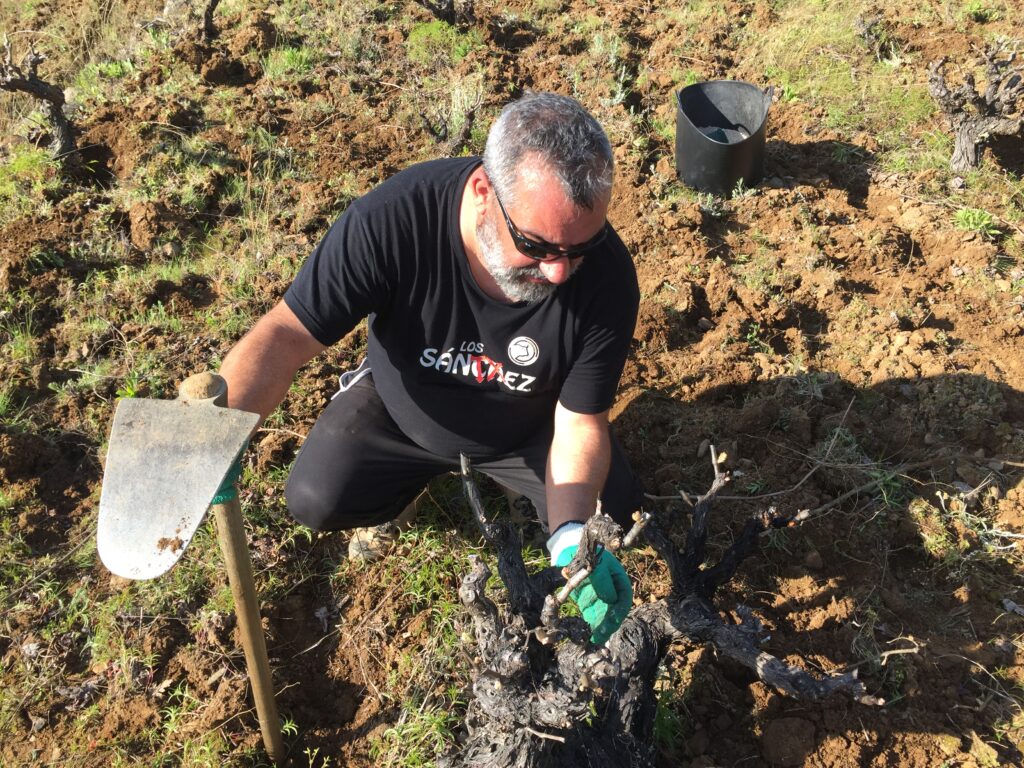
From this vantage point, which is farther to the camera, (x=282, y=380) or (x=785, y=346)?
(x=785, y=346)

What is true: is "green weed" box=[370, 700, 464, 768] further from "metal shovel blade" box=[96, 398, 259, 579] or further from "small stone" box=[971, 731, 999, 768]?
"small stone" box=[971, 731, 999, 768]

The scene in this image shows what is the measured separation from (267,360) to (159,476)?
706 millimetres

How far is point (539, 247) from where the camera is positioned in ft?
6.67

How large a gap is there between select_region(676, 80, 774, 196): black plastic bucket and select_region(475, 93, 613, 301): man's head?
231 cm

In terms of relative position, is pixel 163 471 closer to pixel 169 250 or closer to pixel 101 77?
pixel 169 250

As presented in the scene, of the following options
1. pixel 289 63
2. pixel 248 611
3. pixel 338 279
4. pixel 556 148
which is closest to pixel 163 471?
pixel 248 611

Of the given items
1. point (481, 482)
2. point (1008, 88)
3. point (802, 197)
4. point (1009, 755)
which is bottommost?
point (1009, 755)

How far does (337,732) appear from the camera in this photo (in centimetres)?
246

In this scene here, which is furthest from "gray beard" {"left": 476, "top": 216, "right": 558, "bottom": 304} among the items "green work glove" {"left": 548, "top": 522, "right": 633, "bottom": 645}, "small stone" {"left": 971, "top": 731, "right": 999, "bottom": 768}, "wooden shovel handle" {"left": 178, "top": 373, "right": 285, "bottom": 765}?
"small stone" {"left": 971, "top": 731, "right": 999, "bottom": 768}

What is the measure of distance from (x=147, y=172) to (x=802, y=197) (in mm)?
3588

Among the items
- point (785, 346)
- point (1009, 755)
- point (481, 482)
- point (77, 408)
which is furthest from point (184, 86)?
point (1009, 755)

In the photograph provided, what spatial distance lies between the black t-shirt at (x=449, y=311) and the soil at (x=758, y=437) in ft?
2.53

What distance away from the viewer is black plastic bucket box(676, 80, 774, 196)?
4.13 m

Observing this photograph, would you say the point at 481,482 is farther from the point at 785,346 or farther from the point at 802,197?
the point at 802,197
